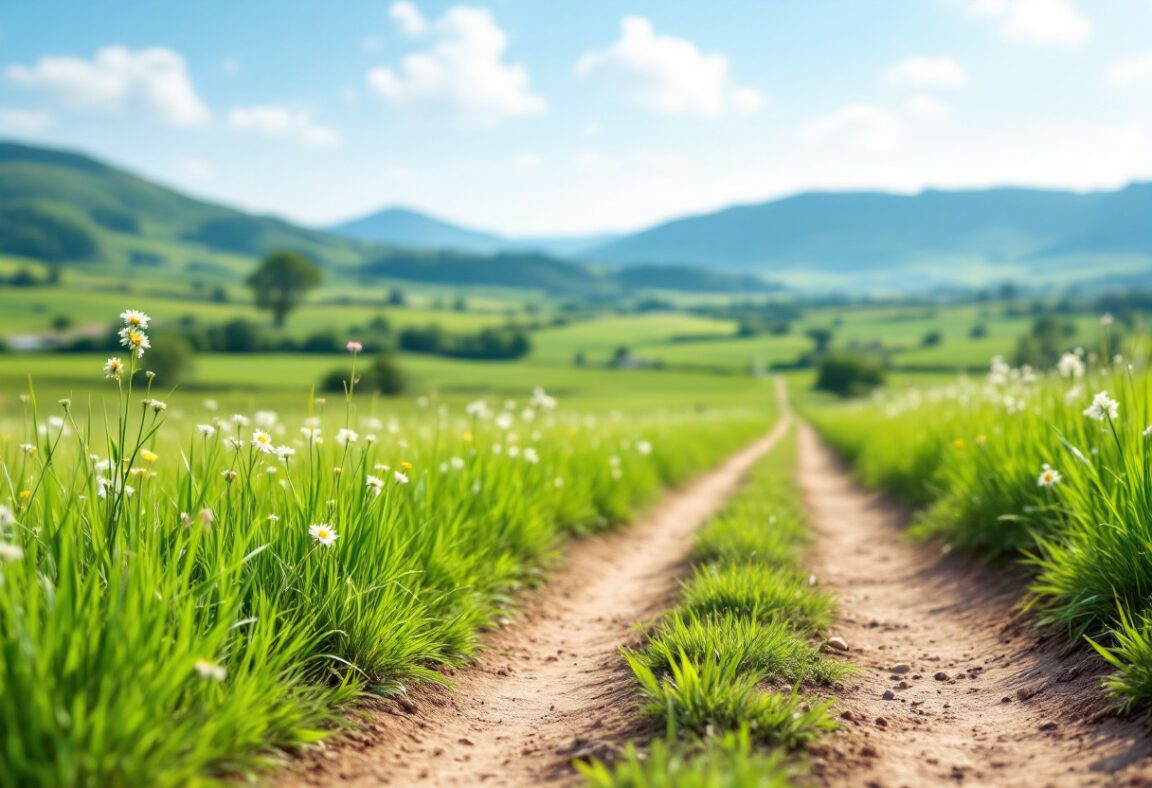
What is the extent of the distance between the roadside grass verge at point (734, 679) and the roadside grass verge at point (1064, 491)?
5.00 ft

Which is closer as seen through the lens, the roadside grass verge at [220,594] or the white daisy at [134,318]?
the roadside grass verge at [220,594]

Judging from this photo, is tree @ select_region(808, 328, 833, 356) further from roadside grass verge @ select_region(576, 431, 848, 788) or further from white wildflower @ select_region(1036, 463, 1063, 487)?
roadside grass verge @ select_region(576, 431, 848, 788)

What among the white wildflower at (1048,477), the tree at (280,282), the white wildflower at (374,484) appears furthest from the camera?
the tree at (280,282)

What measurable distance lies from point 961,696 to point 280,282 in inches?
5403

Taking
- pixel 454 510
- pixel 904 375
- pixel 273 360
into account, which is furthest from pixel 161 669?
pixel 904 375

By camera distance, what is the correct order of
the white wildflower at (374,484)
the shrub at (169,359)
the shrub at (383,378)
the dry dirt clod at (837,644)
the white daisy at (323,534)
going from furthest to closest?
1. the shrub at (383,378)
2. the shrub at (169,359)
3. the dry dirt clod at (837,644)
4. the white wildflower at (374,484)
5. the white daisy at (323,534)

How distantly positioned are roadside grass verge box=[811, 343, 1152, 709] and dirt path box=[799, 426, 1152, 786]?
259 millimetres

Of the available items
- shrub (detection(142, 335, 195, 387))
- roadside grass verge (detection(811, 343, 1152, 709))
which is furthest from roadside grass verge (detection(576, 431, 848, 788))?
shrub (detection(142, 335, 195, 387))

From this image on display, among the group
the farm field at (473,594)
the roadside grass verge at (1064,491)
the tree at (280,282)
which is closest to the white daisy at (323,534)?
the farm field at (473,594)

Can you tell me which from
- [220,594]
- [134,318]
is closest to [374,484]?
[220,594]

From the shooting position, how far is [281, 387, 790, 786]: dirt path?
3.90 metres

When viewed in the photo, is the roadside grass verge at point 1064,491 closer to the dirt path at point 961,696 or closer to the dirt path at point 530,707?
the dirt path at point 961,696

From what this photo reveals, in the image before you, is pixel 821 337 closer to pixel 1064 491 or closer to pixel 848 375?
pixel 848 375

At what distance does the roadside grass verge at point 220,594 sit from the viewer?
119 inches
